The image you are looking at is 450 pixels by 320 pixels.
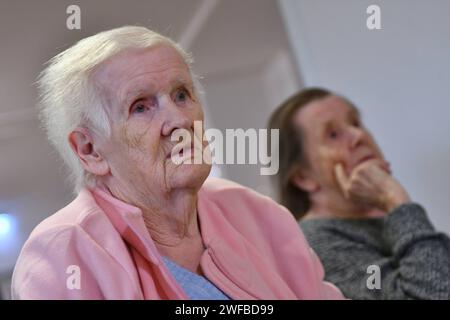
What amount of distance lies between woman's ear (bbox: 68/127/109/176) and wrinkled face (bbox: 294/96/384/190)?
0.68 meters

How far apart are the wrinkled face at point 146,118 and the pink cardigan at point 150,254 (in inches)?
2.2

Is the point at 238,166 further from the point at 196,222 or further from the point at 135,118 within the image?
the point at 135,118

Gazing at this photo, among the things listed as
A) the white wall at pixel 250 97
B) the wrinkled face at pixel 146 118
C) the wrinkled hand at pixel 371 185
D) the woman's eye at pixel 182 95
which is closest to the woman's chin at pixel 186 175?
the wrinkled face at pixel 146 118

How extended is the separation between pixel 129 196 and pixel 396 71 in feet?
2.58

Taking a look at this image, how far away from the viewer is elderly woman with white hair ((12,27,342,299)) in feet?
2.85

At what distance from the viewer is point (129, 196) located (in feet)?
3.12

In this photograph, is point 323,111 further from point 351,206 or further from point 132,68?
point 132,68

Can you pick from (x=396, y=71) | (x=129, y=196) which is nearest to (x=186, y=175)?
(x=129, y=196)

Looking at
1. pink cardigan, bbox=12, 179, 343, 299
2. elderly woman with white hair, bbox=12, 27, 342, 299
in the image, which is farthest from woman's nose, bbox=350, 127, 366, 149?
elderly woman with white hair, bbox=12, 27, 342, 299

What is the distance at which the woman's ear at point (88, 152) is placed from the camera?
3.10ft

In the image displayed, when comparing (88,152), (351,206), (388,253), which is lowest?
(388,253)

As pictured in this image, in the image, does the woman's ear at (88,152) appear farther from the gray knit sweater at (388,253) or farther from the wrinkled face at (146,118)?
the gray knit sweater at (388,253)

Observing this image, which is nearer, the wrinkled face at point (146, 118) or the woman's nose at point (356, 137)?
the wrinkled face at point (146, 118)
